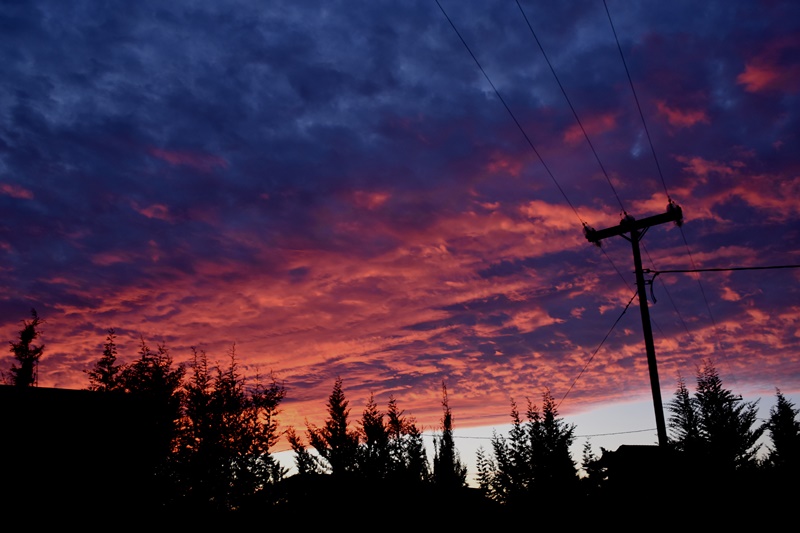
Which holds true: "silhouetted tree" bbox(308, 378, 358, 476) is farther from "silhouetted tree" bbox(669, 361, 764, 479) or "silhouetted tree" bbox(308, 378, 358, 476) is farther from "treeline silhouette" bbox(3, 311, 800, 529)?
"silhouetted tree" bbox(669, 361, 764, 479)

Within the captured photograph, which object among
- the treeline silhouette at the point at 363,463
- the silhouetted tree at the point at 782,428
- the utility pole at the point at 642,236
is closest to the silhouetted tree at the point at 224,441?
the treeline silhouette at the point at 363,463

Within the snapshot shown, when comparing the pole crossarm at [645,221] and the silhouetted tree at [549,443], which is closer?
the pole crossarm at [645,221]

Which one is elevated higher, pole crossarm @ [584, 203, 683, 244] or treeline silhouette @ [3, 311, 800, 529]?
pole crossarm @ [584, 203, 683, 244]

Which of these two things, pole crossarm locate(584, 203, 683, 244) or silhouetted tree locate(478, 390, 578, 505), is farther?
silhouetted tree locate(478, 390, 578, 505)

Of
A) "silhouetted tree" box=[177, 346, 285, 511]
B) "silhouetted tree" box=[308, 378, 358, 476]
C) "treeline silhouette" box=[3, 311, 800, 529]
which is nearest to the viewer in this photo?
"treeline silhouette" box=[3, 311, 800, 529]

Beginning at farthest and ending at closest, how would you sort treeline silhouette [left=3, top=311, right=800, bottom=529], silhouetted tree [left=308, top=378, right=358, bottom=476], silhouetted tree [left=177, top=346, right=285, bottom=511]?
silhouetted tree [left=308, top=378, right=358, bottom=476] < silhouetted tree [left=177, top=346, right=285, bottom=511] < treeline silhouette [left=3, top=311, right=800, bottom=529]

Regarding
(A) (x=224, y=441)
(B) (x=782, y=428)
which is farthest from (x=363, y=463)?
(B) (x=782, y=428)

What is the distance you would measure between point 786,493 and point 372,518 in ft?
43.2

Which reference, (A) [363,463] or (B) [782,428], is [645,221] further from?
(B) [782,428]

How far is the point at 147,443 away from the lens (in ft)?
67.6

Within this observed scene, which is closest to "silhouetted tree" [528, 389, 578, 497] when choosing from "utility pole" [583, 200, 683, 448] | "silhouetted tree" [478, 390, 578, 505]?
"silhouetted tree" [478, 390, 578, 505]

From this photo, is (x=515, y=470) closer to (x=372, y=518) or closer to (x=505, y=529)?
(x=505, y=529)

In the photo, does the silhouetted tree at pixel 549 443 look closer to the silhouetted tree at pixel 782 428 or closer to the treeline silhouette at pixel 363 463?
the treeline silhouette at pixel 363 463

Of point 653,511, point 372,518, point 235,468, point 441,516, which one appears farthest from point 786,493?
point 235,468
